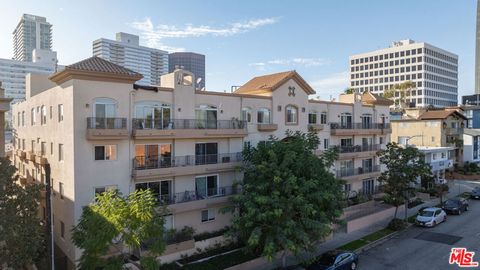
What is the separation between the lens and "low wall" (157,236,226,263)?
2343 centimetres

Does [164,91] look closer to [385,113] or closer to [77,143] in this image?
[77,143]

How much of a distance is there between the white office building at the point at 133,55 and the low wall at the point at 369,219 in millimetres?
105012

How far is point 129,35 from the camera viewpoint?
14088 centimetres

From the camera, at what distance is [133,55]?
14038cm

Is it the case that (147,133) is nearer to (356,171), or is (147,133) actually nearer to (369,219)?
(369,219)

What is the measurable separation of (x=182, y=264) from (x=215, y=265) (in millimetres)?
2223

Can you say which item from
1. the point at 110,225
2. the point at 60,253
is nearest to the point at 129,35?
the point at 60,253

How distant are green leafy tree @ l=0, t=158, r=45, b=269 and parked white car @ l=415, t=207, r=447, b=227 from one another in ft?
106

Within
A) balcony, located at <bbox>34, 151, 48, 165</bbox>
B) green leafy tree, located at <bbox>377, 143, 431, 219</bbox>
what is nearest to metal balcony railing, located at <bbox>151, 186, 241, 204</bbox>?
balcony, located at <bbox>34, 151, 48, 165</bbox>

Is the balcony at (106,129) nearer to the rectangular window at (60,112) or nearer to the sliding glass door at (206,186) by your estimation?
the rectangular window at (60,112)

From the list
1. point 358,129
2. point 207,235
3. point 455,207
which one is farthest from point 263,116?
point 455,207

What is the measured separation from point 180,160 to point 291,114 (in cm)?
1303

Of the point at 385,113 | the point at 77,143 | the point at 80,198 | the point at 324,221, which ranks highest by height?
the point at 385,113

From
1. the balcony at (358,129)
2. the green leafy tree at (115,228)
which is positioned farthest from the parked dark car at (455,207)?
the green leafy tree at (115,228)
